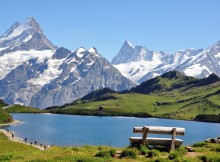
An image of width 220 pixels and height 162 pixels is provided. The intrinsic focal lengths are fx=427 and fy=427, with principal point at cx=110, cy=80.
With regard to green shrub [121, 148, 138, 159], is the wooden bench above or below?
above

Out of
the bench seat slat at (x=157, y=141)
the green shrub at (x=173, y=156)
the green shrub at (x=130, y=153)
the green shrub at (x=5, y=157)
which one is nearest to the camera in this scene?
the green shrub at (x=173, y=156)

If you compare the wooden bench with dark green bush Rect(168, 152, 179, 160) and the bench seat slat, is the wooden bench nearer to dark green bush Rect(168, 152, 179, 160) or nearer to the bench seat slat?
the bench seat slat

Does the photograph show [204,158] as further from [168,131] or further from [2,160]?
[2,160]

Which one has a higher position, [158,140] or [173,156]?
[158,140]

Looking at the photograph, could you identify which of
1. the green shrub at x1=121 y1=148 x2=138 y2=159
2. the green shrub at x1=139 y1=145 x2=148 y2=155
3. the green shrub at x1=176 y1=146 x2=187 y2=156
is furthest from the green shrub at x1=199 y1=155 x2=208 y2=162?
the green shrub at x1=121 y1=148 x2=138 y2=159

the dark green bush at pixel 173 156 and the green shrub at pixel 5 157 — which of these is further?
the green shrub at pixel 5 157

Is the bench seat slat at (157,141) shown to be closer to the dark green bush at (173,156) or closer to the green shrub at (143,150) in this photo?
the green shrub at (143,150)

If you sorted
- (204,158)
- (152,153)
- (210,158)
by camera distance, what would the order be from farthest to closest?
(152,153) → (204,158) → (210,158)

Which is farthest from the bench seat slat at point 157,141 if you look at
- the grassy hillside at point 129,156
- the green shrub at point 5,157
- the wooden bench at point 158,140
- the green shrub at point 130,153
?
the green shrub at point 5,157

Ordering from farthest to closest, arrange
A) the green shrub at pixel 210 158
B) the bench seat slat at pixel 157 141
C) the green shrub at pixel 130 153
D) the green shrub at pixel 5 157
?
the bench seat slat at pixel 157 141
the green shrub at pixel 5 157
the green shrub at pixel 130 153
the green shrub at pixel 210 158

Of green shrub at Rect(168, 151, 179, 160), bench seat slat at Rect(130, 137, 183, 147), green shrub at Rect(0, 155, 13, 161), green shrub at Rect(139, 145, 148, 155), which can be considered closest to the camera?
green shrub at Rect(168, 151, 179, 160)

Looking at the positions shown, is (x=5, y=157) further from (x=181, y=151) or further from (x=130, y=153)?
(x=181, y=151)

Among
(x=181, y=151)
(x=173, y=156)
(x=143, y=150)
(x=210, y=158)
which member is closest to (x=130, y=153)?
(x=143, y=150)

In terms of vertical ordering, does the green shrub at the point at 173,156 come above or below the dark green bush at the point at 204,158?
above
